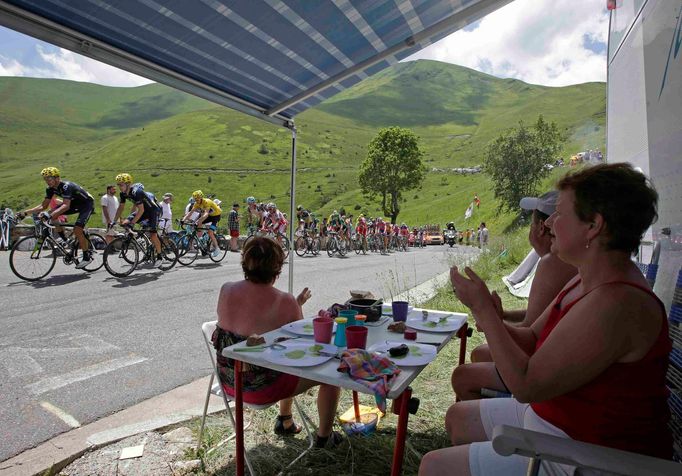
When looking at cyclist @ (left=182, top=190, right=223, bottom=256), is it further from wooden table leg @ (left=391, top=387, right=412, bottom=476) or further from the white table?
wooden table leg @ (left=391, top=387, right=412, bottom=476)

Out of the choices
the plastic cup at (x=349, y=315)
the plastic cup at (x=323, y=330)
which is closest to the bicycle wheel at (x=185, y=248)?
the plastic cup at (x=349, y=315)

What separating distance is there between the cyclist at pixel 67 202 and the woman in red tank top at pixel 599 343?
8883mm

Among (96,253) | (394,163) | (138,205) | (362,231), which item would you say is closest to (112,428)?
(138,205)

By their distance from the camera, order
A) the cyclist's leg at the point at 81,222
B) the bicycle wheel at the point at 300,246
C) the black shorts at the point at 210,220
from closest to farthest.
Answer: the cyclist's leg at the point at 81,222, the black shorts at the point at 210,220, the bicycle wheel at the point at 300,246

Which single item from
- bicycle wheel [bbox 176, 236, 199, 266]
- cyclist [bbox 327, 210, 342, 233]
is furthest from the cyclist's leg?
cyclist [bbox 327, 210, 342, 233]

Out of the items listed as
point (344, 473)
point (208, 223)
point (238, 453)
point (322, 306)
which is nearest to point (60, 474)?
point (238, 453)

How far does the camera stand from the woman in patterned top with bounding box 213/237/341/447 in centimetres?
229

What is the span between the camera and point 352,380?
1643 mm

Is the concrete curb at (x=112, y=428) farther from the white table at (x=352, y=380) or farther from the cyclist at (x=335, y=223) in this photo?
the cyclist at (x=335, y=223)

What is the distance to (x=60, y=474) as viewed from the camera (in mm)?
2361

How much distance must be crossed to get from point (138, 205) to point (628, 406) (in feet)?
32.4

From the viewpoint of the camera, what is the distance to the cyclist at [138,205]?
9531 millimetres

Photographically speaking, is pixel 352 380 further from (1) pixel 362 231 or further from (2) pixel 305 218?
(1) pixel 362 231

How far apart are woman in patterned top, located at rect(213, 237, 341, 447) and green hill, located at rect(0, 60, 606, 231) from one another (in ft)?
99.9
